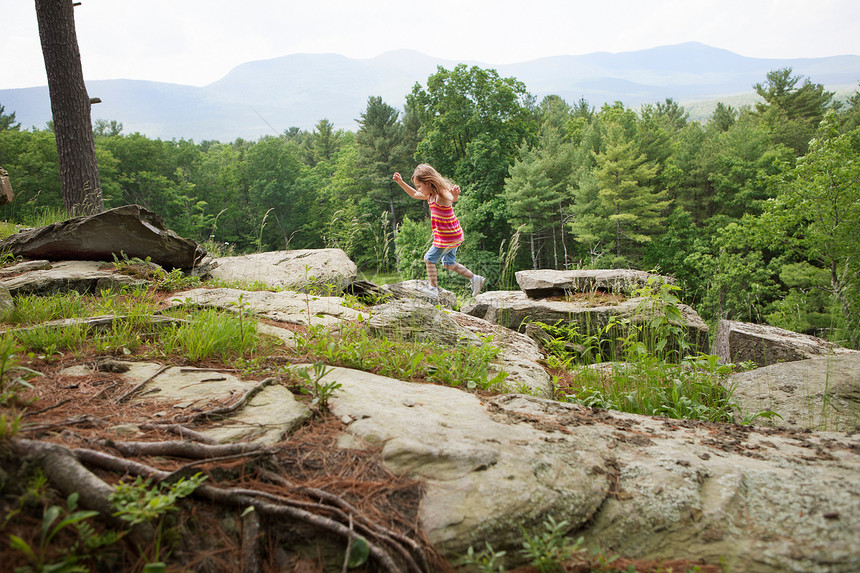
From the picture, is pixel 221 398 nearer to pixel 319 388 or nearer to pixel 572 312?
pixel 319 388

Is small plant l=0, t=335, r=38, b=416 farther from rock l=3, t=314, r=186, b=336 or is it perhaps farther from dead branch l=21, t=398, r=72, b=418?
rock l=3, t=314, r=186, b=336

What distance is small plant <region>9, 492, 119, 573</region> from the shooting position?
1245 millimetres

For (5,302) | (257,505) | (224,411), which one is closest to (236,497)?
(257,505)

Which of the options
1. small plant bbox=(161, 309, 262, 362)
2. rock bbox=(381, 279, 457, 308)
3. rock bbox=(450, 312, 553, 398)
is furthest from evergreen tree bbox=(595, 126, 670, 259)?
small plant bbox=(161, 309, 262, 362)

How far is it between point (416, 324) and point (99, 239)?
15.2ft

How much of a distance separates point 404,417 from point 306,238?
5015cm

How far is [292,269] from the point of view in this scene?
7586 millimetres

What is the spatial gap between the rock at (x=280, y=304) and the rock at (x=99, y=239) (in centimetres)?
148

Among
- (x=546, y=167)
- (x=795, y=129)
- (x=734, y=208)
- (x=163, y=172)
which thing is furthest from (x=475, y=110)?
(x=163, y=172)

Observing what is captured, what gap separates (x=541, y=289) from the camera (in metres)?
9.65

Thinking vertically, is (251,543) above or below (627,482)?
above

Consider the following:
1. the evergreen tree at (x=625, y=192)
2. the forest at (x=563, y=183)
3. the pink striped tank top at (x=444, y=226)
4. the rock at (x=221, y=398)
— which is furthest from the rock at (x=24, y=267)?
the evergreen tree at (x=625, y=192)

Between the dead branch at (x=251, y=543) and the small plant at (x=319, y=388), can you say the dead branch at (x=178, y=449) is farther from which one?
the small plant at (x=319, y=388)

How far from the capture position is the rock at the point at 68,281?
4.80 metres
